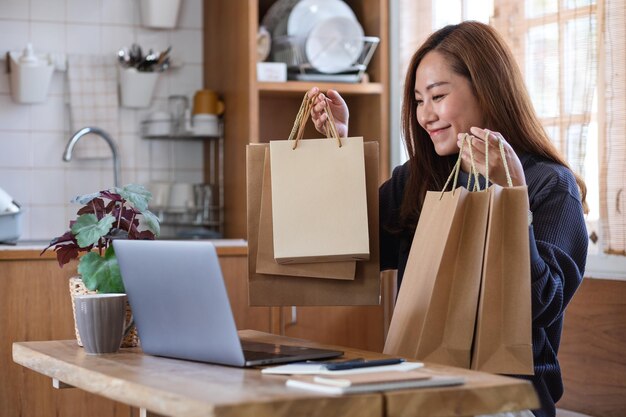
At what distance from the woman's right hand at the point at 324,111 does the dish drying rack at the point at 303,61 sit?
1.34 meters

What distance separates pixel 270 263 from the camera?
67.1 inches

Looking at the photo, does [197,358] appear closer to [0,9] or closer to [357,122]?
[357,122]

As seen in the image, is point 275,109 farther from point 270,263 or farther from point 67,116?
point 270,263

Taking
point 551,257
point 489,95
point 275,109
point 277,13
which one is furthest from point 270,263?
point 275,109

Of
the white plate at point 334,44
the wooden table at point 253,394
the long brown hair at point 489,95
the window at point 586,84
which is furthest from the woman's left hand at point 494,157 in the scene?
the white plate at point 334,44

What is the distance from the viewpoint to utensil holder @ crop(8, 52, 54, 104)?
3359 mm

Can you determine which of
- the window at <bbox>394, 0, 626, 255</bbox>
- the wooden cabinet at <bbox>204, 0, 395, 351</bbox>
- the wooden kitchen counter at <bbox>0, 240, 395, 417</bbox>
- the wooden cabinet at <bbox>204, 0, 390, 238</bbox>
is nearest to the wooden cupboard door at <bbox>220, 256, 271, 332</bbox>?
the wooden cabinet at <bbox>204, 0, 395, 351</bbox>

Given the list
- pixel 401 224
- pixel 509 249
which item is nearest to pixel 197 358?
pixel 509 249

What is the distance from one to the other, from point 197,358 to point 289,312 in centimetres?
181

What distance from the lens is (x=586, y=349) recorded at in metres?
2.49

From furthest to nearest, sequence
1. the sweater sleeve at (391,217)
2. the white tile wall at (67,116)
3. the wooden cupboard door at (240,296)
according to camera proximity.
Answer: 1. the white tile wall at (67,116)
2. the wooden cupboard door at (240,296)
3. the sweater sleeve at (391,217)

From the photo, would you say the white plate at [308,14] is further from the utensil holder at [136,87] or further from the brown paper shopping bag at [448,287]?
the brown paper shopping bag at [448,287]

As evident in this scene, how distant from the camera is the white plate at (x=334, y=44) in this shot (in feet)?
10.7

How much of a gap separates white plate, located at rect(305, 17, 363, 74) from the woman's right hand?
1.34 metres
